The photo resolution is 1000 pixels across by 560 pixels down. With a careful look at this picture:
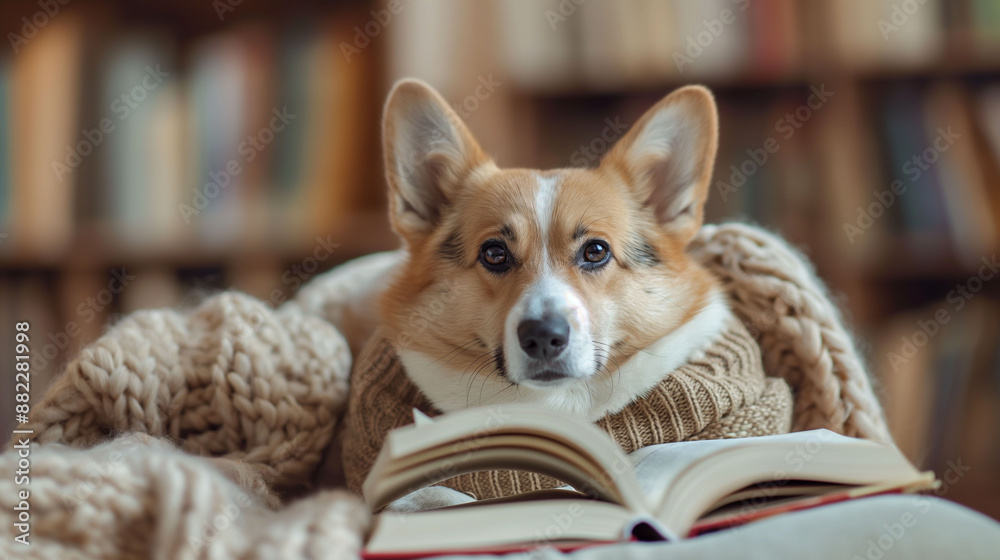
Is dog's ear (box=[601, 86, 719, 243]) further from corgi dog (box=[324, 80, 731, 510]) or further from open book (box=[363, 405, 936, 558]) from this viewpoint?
open book (box=[363, 405, 936, 558])

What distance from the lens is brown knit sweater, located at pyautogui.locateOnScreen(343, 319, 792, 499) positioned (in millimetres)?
914

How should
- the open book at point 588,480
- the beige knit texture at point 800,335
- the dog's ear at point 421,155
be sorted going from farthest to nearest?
the dog's ear at point 421,155
the beige knit texture at point 800,335
the open book at point 588,480

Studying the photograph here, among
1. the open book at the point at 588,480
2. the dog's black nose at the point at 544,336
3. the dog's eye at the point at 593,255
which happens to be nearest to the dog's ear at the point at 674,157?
the dog's eye at the point at 593,255

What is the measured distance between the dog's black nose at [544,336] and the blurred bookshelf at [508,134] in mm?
1090

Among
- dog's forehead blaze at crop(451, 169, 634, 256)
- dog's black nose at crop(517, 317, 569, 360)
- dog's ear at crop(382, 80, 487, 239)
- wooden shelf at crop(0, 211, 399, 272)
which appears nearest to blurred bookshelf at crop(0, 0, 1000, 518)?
wooden shelf at crop(0, 211, 399, 272)

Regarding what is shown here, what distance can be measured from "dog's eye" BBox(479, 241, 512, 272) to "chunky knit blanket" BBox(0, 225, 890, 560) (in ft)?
0.85

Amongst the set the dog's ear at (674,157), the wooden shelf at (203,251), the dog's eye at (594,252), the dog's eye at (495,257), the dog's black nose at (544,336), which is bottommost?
the wooden shelf at (203,251)

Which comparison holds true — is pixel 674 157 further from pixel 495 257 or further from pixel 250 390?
pixel 250 390

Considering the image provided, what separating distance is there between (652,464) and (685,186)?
0.51m

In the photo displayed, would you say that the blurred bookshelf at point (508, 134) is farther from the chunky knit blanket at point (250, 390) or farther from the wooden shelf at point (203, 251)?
the chunky knit blanket at point (250, 390)

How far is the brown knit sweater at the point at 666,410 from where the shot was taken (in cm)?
91

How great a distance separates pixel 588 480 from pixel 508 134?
1488mm

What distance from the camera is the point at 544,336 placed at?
88 cm

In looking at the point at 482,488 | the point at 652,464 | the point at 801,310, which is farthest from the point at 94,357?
the point at 801,310
